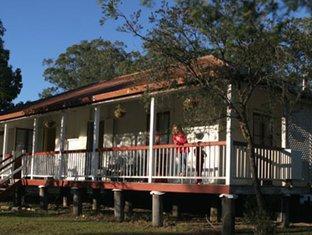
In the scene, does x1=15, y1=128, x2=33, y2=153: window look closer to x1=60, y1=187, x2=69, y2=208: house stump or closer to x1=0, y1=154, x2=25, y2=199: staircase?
x1=0, y1=154, x2=25, y2=199: staircase

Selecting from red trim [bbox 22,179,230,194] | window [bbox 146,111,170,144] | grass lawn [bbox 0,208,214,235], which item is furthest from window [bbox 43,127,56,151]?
window [bbox 146,111,170,144]

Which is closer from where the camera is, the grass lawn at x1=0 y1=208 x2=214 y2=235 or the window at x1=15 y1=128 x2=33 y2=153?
the grass lawn at x1=0 y1=208 x2=214 y2=235

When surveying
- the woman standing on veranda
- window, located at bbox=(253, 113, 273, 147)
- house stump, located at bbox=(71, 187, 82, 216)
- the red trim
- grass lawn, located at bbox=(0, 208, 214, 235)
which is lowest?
grass lawn, located at bbox=(0, 208, 214, 235)

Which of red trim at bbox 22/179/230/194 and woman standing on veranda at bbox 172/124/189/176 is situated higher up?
woman standing on veranda at bbox 172/124/189/176

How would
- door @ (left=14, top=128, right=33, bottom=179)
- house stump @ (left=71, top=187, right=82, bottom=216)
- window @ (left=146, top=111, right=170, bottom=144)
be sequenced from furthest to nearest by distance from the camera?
door @ (left=14, top=128, right=33, bottom=179) < window @ (left=146, top=111, right=170, bottom=144) < house stump @ (left=71, top=187, right=82, bottom=216)

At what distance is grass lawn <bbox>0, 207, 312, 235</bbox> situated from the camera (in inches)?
543

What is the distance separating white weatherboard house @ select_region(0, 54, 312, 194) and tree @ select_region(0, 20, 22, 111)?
774 cm

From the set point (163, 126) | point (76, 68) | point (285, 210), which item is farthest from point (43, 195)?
point (76, 68)

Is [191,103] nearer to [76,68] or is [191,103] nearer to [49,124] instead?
[49,124]

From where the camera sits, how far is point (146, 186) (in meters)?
15.3

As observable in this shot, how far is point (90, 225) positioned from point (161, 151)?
2.58m

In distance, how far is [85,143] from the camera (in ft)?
72.4

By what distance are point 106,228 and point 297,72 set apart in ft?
20.2

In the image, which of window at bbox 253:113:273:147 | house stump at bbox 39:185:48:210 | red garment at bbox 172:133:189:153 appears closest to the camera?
red garment at bbox 172:133:189:153
